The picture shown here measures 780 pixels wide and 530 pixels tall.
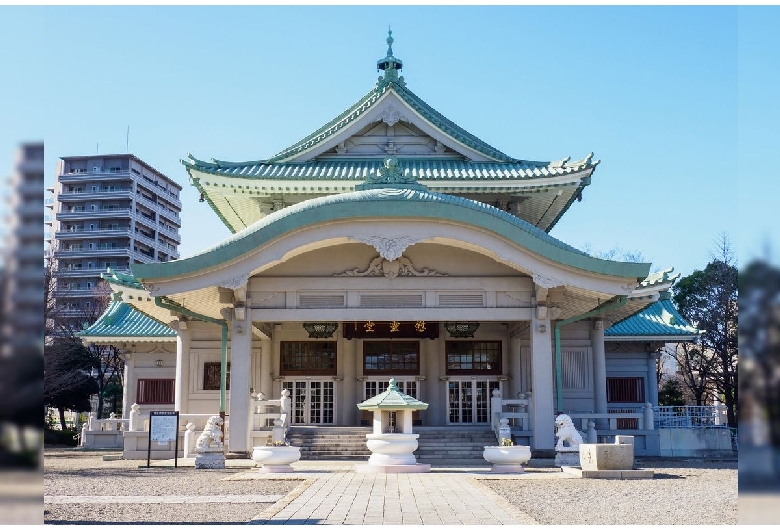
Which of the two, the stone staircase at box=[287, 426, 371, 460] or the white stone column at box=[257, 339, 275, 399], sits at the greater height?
the white stone column at box=[257, 339, 275, 399]

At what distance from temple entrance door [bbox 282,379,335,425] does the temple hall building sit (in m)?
0.05

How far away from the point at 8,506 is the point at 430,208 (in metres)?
15.7

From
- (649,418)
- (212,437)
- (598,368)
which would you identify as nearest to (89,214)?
(212,437)

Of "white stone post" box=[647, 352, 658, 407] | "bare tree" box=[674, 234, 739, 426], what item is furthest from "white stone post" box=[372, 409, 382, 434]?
"bare tree" box=[674, 234, 739, 426]

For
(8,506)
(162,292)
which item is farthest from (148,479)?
(8,506)

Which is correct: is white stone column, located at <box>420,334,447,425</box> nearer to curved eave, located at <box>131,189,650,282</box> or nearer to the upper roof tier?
the upper roof tier

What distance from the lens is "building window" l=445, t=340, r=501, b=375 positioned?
25562 mm

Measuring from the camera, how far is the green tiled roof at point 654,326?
28.4 m

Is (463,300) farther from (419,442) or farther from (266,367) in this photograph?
(266,367)

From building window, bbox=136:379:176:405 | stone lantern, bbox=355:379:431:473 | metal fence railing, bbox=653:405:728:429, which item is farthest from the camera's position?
building window, bbox=136:379:176:405

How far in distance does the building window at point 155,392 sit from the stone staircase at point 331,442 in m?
9.07

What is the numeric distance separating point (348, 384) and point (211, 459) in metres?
7.30

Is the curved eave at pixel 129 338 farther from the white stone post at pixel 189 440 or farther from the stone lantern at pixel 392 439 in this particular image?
the stone lantern at pixel 392 439

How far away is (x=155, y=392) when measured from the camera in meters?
30.1
